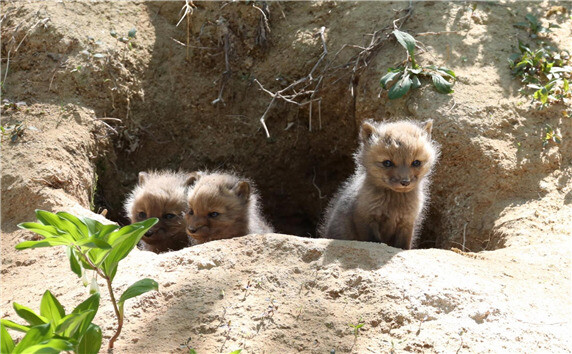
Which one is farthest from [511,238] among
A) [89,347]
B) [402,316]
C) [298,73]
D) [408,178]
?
[89,347]

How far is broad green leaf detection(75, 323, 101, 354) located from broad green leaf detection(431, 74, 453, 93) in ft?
12.9

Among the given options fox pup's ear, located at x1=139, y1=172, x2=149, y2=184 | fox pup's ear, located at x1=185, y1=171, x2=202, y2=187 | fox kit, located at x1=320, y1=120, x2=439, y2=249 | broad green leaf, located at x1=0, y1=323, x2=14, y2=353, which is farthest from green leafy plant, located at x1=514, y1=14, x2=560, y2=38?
broad green leaf, located at x1=0, y1=323, x2=14, y2=353

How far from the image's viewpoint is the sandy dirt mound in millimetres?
3211

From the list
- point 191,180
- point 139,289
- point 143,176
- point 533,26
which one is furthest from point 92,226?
point 533,26

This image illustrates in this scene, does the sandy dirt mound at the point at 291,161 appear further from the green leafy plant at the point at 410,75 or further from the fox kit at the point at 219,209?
the fox kit at the point at 219,209

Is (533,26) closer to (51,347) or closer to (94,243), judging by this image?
(94,243)

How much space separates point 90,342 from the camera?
2535 millimetres

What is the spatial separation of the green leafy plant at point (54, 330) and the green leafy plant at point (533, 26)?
5.00 metres

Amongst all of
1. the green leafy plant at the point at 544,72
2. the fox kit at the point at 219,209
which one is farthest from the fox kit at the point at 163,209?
the green leafy plant at the point at 544,72

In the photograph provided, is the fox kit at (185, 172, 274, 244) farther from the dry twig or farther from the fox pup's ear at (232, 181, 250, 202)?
the dry twig

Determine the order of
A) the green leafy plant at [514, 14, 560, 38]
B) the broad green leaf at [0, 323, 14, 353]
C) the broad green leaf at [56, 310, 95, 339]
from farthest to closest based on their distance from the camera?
the green leafy plant at [514, 14, 560, 38]
the broad green leaf at [56, 310, 95, 339]
the broad green leaf at [0, 323, 14, 353]

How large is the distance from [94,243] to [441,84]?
381 cm

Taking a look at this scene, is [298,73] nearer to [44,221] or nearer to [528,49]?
[528,49]

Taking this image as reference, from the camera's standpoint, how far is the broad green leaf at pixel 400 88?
539 cm
